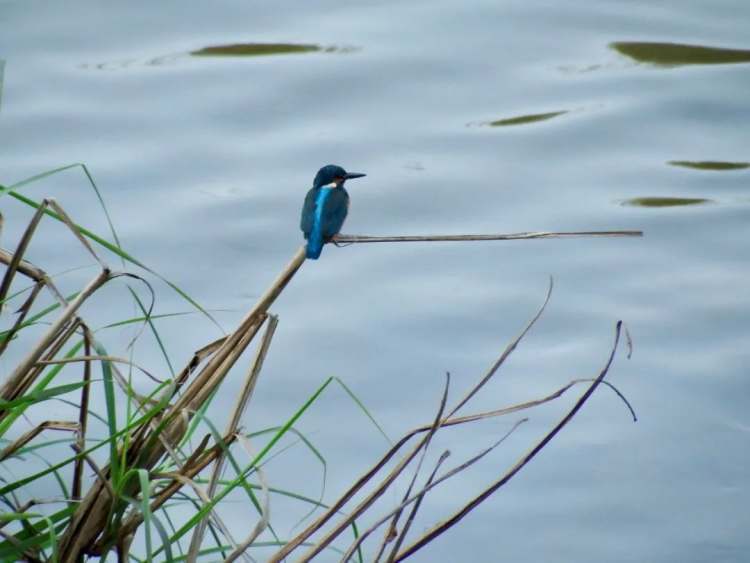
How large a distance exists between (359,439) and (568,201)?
4.11ft

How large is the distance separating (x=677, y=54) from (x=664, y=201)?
1004 mm

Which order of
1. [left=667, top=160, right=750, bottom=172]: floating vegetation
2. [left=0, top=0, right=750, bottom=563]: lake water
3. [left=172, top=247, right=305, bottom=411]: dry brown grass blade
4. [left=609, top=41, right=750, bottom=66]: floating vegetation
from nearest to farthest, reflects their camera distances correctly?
[left=172, top=247, right=305, bottom=411]: dry brown grass blade → [left=0, top=0, right=750, bottom=563]: lake water → [left=667, top=160, right=750, bottom=172]: floating vegetation → [left=609, top=41, right=750, bottom=66]: floating vegetation

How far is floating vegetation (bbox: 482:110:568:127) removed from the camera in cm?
442

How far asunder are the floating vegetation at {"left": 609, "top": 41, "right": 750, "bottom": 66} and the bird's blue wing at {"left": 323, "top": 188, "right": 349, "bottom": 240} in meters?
2.51

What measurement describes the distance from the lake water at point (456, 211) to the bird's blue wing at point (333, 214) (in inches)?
24.7

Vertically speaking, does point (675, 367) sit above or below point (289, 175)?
below

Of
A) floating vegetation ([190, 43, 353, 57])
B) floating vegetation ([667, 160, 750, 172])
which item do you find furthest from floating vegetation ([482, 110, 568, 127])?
floating vegetation ([190, 43, 353, 57])

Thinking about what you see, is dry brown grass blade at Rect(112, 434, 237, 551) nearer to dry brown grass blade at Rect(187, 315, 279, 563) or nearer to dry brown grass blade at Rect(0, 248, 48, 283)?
dry brown grass blade at Rect(187, 315, 279, 563)

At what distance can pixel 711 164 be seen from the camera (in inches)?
168

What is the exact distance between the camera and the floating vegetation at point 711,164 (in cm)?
425

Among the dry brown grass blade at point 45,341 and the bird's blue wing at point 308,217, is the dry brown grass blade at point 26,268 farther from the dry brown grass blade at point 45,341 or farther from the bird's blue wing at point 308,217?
the bird's blue wing at point 308,217

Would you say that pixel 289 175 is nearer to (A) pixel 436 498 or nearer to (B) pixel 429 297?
(B) pixel 429 297

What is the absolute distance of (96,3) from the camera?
5.11 meters

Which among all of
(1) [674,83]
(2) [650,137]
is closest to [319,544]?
(2) [650,137]
